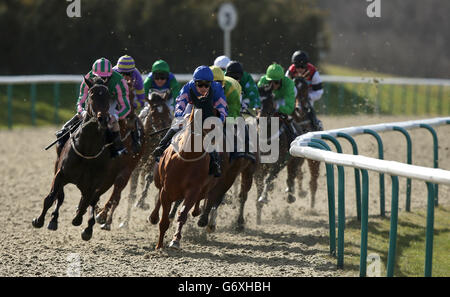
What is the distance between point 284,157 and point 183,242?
2.16 meters

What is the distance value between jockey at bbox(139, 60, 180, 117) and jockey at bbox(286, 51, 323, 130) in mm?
1541

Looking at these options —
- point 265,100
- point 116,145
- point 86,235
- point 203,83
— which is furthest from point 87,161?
point 265,100

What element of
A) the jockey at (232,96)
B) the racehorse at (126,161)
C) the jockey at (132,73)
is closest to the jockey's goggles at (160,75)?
the jockey at (132,73)

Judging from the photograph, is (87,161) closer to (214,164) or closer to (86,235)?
(86,235)

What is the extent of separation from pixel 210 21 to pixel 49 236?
14.9 metres

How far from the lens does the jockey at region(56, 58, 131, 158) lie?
7.23 metres

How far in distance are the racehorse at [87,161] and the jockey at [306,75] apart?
10.8 ft

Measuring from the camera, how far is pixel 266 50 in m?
20.5

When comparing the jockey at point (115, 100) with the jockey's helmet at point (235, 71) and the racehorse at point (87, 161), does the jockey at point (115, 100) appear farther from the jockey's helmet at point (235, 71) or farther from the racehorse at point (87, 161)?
the jockey's helmet at point (235, 71)

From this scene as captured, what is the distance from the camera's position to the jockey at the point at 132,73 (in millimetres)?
8461

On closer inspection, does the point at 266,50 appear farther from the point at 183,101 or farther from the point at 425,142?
the point at 183,101

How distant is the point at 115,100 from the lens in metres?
7.55

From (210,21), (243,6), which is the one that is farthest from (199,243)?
(243,6)

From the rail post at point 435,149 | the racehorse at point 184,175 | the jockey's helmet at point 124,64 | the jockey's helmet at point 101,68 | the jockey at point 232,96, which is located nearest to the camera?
the racehorse at point 184,175
